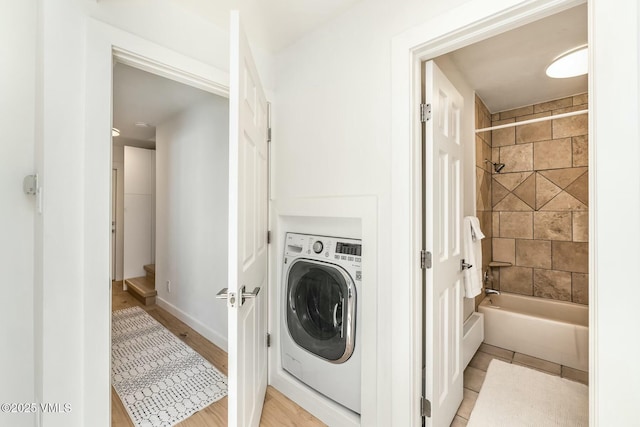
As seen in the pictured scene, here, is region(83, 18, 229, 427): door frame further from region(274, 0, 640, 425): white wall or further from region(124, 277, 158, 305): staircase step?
region(124, 277, 158, 305): staircase step

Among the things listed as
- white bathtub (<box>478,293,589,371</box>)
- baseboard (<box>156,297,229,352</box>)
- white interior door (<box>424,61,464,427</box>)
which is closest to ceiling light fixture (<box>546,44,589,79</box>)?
white interior door (<box>424,61,464,427</box>)

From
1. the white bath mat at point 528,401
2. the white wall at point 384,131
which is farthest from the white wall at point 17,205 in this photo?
the white bath mat at point 528,401

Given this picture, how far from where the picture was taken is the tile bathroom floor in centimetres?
175

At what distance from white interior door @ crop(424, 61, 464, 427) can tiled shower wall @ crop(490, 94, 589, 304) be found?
1.26 meters

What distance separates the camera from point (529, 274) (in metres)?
2.89

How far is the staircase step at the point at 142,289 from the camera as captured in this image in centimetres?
352

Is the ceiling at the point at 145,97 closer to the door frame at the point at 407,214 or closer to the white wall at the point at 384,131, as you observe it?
the white wall at the point at 384,131

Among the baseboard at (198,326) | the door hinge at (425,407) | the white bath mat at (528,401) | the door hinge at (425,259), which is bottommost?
the white bath mat at (528,401)

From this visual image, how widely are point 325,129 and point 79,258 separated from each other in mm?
1361

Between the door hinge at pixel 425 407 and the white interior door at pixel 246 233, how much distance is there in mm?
864

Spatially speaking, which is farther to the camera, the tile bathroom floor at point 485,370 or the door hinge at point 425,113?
the tile bathroom floor at point 485,370

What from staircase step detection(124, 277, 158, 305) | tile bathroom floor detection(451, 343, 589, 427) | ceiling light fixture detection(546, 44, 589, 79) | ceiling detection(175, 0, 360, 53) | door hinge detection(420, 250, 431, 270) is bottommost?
tile bathroom floor detection(451, 343, 589, 427)

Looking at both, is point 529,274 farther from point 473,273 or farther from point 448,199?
point 448,199

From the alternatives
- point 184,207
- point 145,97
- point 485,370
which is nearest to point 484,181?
point 485,370
